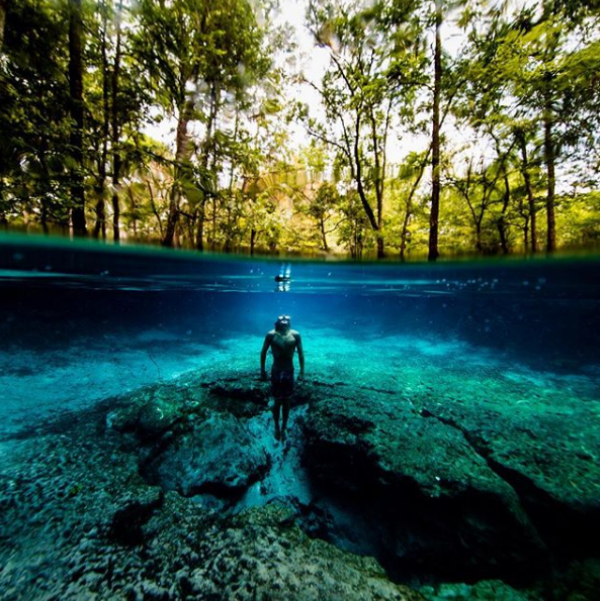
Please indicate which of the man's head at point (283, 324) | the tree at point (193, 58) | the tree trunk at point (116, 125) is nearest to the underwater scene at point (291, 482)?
the man's head at point (283, 324)

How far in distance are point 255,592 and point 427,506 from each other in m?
3.06

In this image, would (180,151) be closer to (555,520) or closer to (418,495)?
(418,495)

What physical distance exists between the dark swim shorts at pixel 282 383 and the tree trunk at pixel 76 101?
20.9 feet

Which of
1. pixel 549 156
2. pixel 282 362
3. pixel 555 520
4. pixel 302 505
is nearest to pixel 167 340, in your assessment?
pixel 282 362

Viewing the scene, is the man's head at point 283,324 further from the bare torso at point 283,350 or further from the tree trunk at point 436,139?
the tree trunk at point 436,139

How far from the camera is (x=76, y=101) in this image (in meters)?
6.48

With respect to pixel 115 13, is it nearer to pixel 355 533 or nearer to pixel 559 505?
pixel 355 533

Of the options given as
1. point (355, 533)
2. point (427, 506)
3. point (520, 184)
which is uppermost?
point (520, 184)

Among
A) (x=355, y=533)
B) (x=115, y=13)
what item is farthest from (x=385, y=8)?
(x=355, y=533)

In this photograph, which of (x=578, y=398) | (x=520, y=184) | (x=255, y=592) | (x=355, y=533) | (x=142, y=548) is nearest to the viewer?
(x=255, y=592)

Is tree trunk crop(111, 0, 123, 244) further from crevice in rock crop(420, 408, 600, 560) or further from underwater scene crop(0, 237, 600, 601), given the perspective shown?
crevice in rock crop(420, 408, 600, 560)

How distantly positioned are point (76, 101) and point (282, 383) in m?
8.54

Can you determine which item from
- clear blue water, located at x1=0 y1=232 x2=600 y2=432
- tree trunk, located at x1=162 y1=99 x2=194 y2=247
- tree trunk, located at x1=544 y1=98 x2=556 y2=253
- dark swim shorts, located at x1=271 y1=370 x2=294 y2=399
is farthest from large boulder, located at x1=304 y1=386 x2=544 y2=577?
tree trunk, located at x1=544 y1=98 x2=556 y2=253

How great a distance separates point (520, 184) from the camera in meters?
10.5
